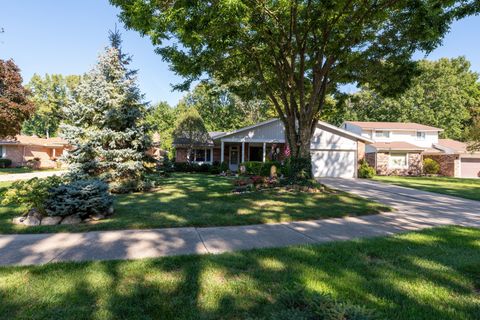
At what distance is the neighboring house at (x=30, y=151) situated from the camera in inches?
1251

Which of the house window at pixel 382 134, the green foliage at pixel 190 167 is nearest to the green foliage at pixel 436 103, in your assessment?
the house window at pixel 382 134

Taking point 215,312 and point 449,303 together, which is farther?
point 449,303

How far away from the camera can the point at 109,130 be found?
12.3 meters

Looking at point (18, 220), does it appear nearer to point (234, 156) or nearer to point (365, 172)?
point (234, 156)

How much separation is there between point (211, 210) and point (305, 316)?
234 inches

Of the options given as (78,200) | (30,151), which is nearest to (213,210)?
(78,200)

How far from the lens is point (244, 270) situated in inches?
154

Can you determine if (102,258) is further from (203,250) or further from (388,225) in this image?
(388,225)

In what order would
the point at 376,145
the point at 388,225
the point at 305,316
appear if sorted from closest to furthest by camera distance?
the point at 305,316 → the point at 388,225 → the point at 376,145

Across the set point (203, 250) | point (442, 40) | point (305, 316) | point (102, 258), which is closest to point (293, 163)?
point (442, 40)

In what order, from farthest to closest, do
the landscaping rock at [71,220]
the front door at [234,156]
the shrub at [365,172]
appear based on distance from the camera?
the front door at [234,156] → the shrub at [365,172] → the landscaping rock at [71,220]

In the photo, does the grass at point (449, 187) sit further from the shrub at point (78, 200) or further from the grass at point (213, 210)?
the shrub at point (78, 200)

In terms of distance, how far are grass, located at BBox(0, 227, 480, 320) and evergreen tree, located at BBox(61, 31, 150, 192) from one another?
864 centimetres

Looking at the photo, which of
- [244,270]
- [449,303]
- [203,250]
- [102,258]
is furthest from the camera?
[203,250]
